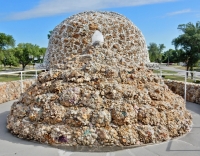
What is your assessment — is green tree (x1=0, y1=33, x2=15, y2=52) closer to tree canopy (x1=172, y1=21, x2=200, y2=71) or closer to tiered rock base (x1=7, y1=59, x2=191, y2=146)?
tree canopy (x1=172, y1=21, x2=200, y2=71)

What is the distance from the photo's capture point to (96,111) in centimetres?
296

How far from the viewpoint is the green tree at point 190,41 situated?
17.2 meters

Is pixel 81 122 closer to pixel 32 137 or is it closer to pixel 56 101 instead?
pixel 56 101

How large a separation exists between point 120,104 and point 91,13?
9.13m

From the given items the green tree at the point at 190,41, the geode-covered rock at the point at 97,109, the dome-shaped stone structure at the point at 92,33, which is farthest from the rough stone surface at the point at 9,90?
the green tree at the point at 190,41

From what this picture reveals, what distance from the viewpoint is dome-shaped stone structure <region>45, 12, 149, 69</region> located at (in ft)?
34.4

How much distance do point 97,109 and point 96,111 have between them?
0.12 feet

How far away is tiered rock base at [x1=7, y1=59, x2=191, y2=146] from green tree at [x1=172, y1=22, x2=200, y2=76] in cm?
1535

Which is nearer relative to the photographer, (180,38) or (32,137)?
(32,137)

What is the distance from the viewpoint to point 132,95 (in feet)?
10.4

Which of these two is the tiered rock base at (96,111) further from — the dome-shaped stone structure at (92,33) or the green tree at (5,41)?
the green tree at (5,41)

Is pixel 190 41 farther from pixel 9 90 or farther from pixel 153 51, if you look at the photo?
pixel 153 51

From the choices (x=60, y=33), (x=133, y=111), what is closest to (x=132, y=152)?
(x=133, y=111)

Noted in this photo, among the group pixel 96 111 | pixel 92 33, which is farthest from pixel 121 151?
pixel 92 33
